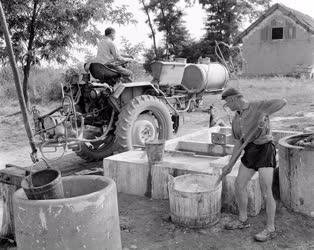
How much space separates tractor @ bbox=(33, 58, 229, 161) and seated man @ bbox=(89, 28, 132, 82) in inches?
3.5

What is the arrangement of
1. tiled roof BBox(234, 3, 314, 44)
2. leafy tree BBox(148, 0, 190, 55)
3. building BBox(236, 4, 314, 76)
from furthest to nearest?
leafy tree BBox(148, 0, 190, 55), building BBox(236, 4, 314, 76), tiled roof BBox(234, 3, 314, 44)

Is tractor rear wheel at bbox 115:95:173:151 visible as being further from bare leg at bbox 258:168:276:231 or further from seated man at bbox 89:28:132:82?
bare leg at bbox 258:168:276:231

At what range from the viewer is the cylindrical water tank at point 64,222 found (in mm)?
2943

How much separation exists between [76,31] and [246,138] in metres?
8.46

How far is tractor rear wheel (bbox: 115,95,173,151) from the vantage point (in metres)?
6.71

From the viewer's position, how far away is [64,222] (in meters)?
2.95

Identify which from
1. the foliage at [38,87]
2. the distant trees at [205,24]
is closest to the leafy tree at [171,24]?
the distant trees at [205,24]

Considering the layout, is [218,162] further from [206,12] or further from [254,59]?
[206,12]

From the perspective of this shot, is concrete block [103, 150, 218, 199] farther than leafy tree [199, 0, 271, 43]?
No

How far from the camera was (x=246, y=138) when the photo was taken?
404 cm

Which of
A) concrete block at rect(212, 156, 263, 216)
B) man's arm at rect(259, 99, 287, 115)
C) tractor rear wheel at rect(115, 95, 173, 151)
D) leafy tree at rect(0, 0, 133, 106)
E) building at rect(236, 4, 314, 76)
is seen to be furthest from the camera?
building at rect(236, 4, 314, 76)

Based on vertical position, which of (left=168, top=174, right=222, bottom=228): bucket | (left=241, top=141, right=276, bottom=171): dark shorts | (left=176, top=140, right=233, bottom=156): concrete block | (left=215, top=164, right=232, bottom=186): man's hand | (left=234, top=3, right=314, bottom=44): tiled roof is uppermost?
(left=234, top=3, right=314, bottom=44): tiled roof

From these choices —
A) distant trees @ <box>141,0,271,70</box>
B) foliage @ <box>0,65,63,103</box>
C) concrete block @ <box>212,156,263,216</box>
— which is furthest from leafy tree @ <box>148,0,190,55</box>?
concrete block @ <box>212,156,263,216</box>

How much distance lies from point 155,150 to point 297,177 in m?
1.69
